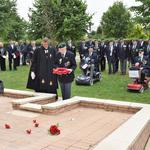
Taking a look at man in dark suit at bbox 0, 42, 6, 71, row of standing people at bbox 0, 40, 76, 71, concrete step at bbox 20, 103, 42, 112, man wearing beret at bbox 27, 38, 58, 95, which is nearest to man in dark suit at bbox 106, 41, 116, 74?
row of standing people at bbox 0, 40, 76, 71

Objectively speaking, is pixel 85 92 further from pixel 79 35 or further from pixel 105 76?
pixel 79 35

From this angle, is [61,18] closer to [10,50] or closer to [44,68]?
[10,50]

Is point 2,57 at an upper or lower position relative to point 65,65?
upper

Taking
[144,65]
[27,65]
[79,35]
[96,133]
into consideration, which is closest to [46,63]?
[96,133]

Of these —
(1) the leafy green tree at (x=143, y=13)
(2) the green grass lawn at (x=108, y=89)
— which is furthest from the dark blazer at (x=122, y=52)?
(1) the leafy green tree at (x=143, y=13)

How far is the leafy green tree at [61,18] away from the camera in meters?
37.2

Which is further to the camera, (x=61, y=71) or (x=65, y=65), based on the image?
(x=65, y=65)

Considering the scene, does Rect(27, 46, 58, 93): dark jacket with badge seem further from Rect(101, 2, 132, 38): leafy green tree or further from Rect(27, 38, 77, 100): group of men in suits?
Rect(101, 2, 132, 38): leafy green tree

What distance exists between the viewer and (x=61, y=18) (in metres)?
38.1

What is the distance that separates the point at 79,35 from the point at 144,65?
24539 mm

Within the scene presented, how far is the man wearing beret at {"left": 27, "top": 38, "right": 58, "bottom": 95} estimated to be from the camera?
9609 millimetres

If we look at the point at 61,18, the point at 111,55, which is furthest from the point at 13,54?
the point at 61,18

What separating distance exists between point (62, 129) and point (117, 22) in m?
45.7

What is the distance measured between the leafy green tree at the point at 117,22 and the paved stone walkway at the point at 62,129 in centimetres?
4298
